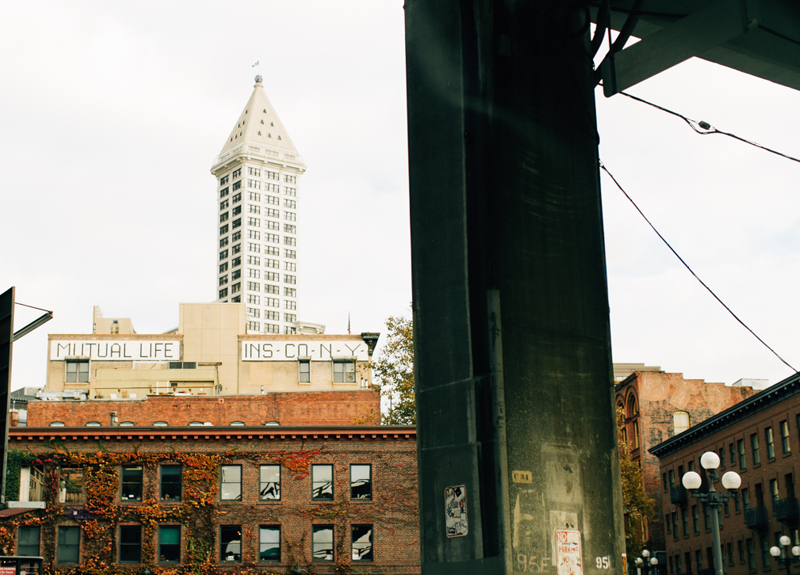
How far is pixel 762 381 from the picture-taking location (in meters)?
97.1

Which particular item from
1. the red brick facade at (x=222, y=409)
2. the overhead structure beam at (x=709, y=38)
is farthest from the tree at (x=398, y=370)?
the overhead structure beam at (x=709, y=38)

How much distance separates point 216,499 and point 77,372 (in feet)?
152

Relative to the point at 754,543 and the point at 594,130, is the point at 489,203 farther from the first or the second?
the point at 754,543

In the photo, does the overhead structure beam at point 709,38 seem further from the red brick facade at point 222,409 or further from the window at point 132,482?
the red brick facade at point 222,409

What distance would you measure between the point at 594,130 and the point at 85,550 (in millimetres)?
50172

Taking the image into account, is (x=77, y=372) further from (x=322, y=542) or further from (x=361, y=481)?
(x=322, y=542)

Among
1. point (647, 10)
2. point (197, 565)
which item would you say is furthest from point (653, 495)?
point (647, 10)

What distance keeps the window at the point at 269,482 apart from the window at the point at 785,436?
30.1 metres

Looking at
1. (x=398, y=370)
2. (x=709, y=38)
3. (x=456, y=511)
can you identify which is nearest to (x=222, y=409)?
(x=398, y=370)

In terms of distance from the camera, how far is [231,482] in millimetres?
54656

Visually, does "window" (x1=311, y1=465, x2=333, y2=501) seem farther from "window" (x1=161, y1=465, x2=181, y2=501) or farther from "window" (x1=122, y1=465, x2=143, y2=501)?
"window" (x1=122, y1=465, x2=143, y2=501)

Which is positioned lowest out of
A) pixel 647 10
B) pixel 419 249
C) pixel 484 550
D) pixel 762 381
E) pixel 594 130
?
pixel 484 550

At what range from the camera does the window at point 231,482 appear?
54.3 meters

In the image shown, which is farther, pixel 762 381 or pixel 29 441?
pixel 762 381
